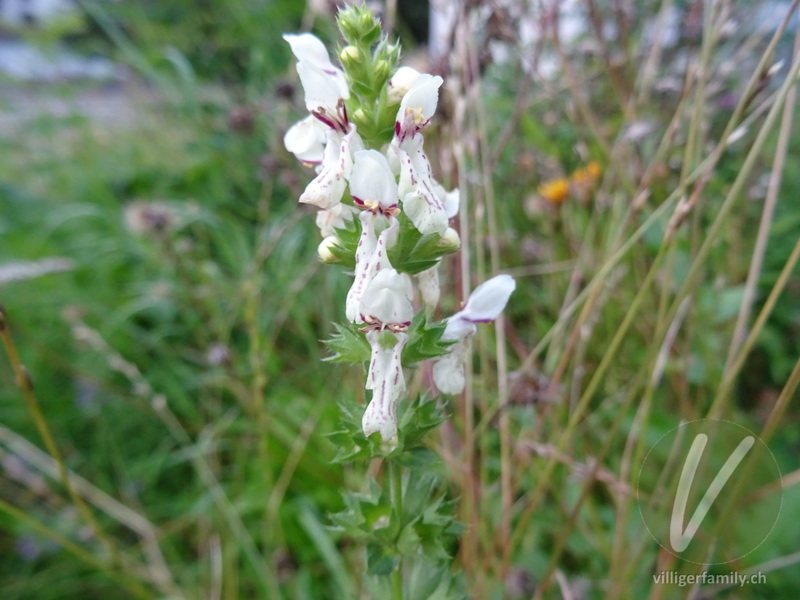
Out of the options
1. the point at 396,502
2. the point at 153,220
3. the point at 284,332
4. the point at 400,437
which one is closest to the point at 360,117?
Result: the point at 400,437

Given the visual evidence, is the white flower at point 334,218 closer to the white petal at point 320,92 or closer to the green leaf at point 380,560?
the white petal at point 320,92

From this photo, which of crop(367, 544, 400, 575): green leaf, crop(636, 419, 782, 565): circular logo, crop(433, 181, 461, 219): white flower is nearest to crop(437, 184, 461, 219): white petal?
crop(433, 181, 461, 219): white flower

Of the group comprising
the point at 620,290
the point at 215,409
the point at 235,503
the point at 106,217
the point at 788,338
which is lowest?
the point at 235,503

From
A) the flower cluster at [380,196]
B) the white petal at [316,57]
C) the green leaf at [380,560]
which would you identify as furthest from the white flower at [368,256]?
the green leaf at [380,560]

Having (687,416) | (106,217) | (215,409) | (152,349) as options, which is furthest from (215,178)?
(687,416)

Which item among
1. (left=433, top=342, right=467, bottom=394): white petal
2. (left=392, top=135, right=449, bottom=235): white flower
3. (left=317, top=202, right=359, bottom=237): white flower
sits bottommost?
(left=433, top=342, right=467, bottom=394): white petal

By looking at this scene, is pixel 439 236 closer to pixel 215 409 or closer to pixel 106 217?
pixel 215 409

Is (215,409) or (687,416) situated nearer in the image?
(687,416)

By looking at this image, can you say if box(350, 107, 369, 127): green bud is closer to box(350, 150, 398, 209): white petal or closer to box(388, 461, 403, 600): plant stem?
box(350, 150, 398, 209): white petal
